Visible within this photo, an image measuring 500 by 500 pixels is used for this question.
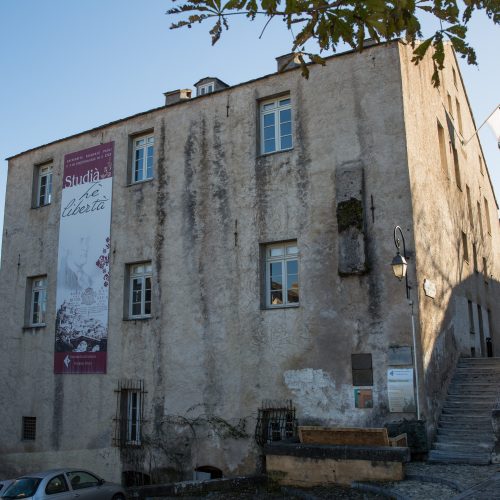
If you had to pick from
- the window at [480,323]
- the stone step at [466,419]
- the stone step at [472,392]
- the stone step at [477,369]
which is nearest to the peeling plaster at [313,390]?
the stone step at [466,419]

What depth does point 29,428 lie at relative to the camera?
59.2 ft

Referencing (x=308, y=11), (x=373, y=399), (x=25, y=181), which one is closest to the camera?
Result: (x=308, y=11)

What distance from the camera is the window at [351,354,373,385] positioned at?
42.7ft

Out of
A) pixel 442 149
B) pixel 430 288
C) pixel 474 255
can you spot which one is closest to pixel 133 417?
pixel 430 288

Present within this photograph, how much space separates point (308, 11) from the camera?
16.0ft

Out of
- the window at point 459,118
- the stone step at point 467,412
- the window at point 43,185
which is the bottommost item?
the stone step at point 467,412

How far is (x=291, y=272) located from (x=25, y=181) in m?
10.6

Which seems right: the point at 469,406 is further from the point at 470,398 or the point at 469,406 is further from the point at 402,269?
the point at 402,269

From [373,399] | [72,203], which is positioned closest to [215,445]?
[373,399]

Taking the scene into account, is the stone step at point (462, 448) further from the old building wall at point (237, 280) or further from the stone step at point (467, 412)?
the stone step at point (467, 412)

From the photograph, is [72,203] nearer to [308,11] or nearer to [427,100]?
[427,100]

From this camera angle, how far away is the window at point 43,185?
1989 centimetres

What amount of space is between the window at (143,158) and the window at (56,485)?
8.50 metres

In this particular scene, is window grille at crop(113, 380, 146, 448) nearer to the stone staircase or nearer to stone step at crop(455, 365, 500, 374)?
the stone staircase
